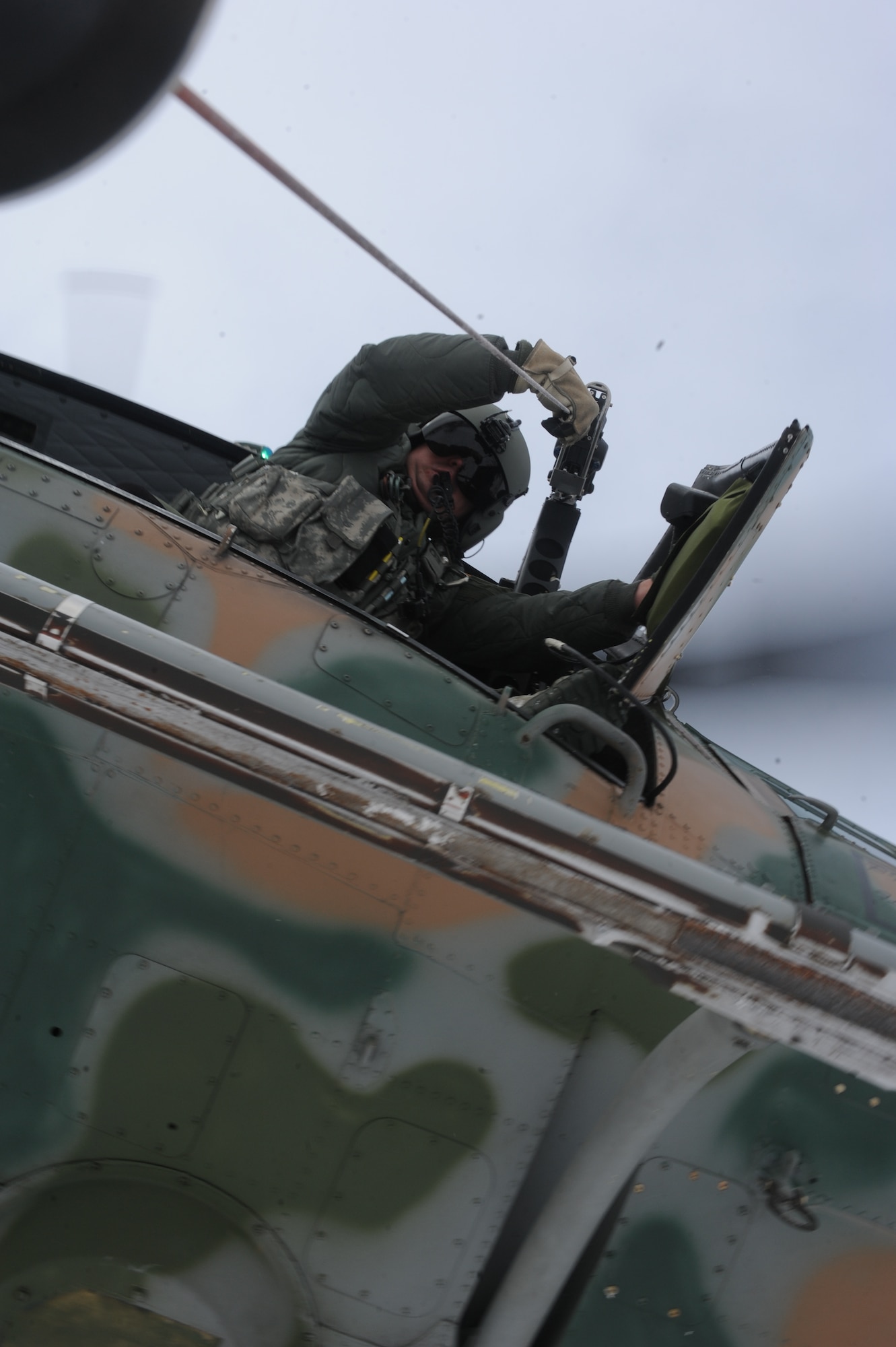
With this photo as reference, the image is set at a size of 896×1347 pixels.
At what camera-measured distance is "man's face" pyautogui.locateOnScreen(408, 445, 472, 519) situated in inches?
149

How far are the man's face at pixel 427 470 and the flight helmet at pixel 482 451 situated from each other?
18 millimetres

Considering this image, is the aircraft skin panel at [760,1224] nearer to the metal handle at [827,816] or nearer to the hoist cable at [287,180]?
the metal handle at [827,816]

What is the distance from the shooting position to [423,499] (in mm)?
3777

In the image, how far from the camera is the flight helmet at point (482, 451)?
3.80 m

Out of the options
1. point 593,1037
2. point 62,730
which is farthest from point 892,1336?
point 62,730

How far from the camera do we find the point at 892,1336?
2.33 m

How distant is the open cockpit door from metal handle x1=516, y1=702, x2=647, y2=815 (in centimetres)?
27

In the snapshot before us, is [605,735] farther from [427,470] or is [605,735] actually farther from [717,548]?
[427,470]

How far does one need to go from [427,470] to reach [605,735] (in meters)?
1.87

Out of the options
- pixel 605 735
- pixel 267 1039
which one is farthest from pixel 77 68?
pixel 267 1039

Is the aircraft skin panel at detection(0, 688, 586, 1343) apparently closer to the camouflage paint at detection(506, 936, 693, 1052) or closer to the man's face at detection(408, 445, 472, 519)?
the camouflage paint at detection(506, 936, 693, 1052)

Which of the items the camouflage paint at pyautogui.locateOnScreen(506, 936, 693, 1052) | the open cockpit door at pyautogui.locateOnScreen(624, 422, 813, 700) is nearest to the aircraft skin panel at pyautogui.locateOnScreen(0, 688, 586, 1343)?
the camouflage paint at pyautogui.locateOnScreen(506, 936, 693, 1052)

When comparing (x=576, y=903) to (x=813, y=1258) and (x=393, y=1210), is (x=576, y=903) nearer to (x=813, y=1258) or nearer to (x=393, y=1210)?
(x=393, y=1210)

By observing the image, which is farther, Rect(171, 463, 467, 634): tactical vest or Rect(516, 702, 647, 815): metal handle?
Rect(171, 463, 467, 634): tactical vest
